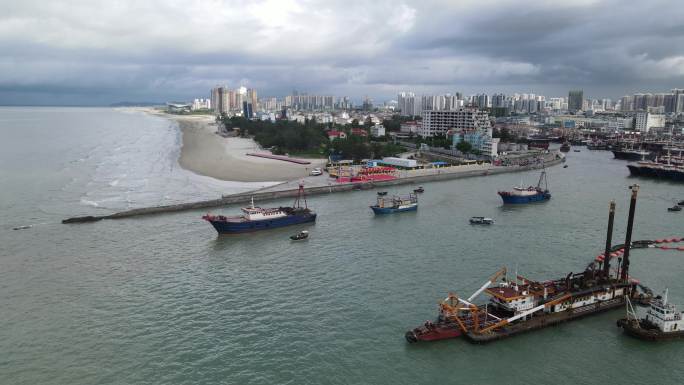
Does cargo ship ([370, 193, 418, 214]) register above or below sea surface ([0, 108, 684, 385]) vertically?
above

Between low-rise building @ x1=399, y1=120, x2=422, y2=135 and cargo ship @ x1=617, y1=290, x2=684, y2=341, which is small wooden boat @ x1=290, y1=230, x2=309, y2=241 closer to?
cargo ship @ x1=617, y1=290, x2=684, y2=341

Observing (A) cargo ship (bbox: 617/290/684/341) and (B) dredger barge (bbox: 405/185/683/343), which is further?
(B) dredger barge (bbox: 405/185/683/343)

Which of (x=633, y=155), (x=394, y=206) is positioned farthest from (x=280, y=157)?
(x=633, y=155)

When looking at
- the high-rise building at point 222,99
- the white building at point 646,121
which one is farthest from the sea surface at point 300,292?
the high-rise building at point 222,99

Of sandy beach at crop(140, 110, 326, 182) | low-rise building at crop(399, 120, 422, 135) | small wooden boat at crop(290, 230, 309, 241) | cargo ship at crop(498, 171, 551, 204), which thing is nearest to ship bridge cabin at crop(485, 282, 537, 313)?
small wooden boat at crop(290, 230, 309, 241)

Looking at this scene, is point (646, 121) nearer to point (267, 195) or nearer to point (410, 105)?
point (410, 105)

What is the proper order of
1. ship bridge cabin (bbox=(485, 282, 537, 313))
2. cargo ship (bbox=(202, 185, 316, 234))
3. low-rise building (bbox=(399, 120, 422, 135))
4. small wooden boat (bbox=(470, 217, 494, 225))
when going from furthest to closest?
1. low-rise building (bbox=(399, 120, 422, 135))
2. small wooden boat (bbox=(470, 217, 494, 225))
3. cargo ship (bbox=(202, 185, 316, 234))
4. ship bridge cabin (bbox=(485, 282, 537, 313))
